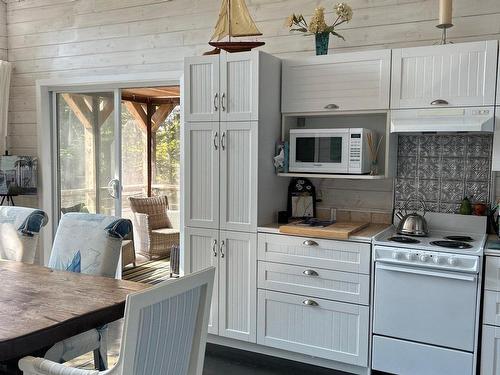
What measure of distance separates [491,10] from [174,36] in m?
2.35

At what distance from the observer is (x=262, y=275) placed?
3.34m

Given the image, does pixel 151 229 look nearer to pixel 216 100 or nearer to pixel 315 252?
pixel 216 100

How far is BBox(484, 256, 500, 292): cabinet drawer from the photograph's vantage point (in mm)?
2684

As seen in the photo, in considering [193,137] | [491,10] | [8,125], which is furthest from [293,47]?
[8,125]

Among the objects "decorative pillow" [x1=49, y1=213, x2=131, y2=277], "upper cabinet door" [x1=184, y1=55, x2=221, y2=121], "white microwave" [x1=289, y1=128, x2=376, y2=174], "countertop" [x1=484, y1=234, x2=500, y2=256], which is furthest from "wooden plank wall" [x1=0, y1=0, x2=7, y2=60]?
"countertop" [x1=484, y1=234, x2=500, y2=256]

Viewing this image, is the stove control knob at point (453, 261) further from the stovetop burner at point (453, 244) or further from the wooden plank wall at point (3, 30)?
the wooden plank wall at point (3, 30)

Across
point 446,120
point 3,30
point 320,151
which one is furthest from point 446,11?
point 3,30

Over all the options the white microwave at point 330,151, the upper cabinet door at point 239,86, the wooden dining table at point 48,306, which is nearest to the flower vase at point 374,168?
the white microwave at point 330,151

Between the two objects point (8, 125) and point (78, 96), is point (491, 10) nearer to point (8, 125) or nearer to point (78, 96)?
point (78, 96)

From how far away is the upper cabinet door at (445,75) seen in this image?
289cm

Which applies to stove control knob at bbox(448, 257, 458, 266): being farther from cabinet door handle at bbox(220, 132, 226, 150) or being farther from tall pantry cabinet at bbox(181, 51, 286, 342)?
cabinet door handle at bbox(220, 132, 226, 150)

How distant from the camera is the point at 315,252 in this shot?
315cm

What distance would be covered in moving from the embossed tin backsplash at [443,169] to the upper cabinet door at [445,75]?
0.38m

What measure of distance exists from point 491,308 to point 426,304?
0.32 meters
